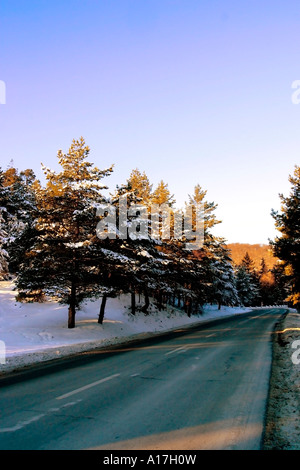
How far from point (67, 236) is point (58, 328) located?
538cm

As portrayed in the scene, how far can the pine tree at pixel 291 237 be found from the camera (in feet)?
101

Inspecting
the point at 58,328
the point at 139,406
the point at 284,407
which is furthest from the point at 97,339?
the point at 284,407

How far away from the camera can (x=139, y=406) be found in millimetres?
6059

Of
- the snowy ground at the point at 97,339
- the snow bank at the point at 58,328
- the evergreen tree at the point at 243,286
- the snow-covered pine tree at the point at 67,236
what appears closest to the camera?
the snowy ground at the point at 97,339

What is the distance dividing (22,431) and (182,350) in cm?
949

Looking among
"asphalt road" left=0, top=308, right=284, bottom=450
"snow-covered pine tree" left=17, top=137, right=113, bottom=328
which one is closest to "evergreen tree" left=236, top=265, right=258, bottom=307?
"snow-covered pine tree" left=17, top=137, right=113, bottom=328

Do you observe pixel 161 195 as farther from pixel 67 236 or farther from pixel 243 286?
pixel 243 286

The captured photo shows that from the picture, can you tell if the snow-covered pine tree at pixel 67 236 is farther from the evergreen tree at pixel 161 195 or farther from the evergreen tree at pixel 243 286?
the evergreen tree at pixel 243 286

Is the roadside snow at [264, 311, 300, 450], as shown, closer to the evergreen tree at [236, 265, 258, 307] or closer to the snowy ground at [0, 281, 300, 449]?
the snowy ground at [0, 281, 300, 449]

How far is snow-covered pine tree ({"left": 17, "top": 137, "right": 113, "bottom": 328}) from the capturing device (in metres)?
17.5

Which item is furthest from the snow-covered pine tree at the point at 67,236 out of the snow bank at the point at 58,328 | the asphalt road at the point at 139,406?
the asphalt road at the point at 139,406

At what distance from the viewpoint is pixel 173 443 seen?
14.5 ft

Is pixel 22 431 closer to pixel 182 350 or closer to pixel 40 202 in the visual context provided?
pixel 182 350
